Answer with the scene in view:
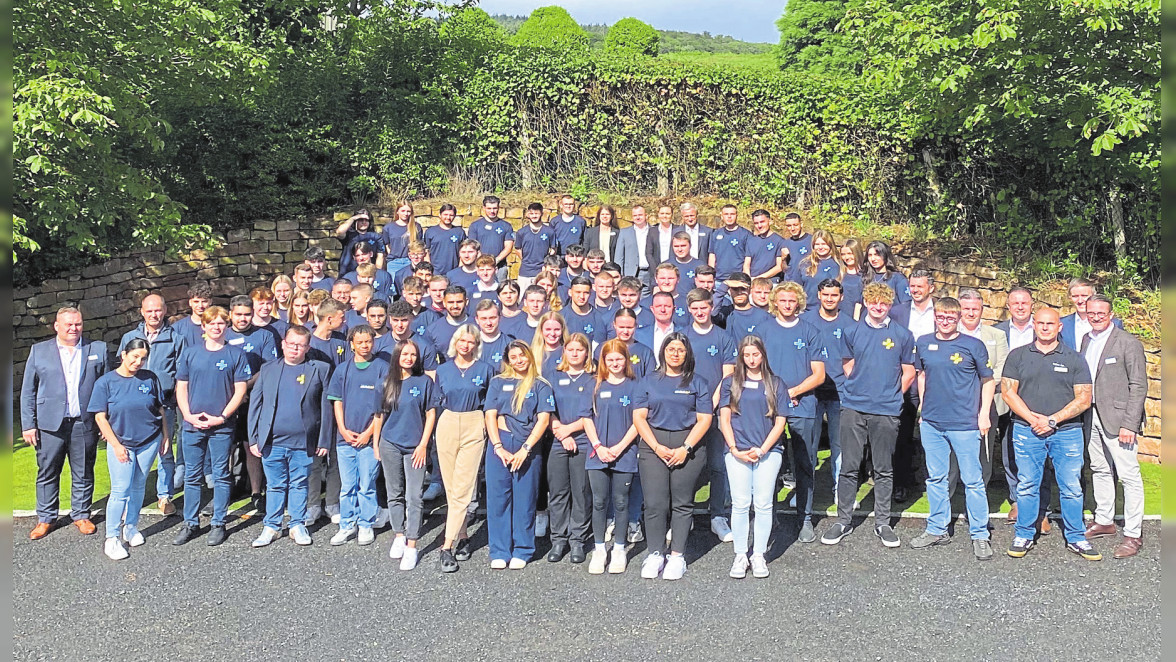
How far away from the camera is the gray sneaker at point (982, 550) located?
22.6 ft

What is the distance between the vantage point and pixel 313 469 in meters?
7.62

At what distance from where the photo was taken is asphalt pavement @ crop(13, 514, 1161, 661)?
→ 18.4 feet

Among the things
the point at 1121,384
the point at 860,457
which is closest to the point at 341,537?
the point at 860,457

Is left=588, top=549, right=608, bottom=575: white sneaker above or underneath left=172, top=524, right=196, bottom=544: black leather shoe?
above

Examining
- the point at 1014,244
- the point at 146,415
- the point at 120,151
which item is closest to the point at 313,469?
the point at 146,415

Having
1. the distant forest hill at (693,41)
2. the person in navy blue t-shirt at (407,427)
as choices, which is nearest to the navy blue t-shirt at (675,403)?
the person in navy blue t-shirt at (407,427)

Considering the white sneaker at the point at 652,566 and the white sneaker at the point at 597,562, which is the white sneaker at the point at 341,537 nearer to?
the white sneaker at the point at 597,562

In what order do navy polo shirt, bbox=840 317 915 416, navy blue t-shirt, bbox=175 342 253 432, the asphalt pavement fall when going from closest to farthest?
the asphalt pavement < navy polo shirt, bbox=840 317 915 416 < navy blue t-shirt, bbox=175 342 253 432

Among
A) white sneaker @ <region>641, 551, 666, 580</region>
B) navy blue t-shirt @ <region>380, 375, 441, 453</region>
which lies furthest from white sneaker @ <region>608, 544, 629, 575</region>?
navy blue t-shirt @ <region>380, 375, 441, 453</region>

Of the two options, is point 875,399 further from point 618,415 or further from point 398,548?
point 398,548

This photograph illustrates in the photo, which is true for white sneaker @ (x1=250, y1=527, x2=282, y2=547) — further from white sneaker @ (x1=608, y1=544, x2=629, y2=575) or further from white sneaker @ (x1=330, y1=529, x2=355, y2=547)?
Answer: white sneaker @ (x1=608, y1=544, x2=629, y2=575)

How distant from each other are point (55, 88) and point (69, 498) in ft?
11.5

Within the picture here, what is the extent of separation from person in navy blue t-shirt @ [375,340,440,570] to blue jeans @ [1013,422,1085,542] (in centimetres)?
421

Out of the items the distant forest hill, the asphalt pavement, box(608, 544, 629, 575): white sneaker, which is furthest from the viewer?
the distant forest hill
